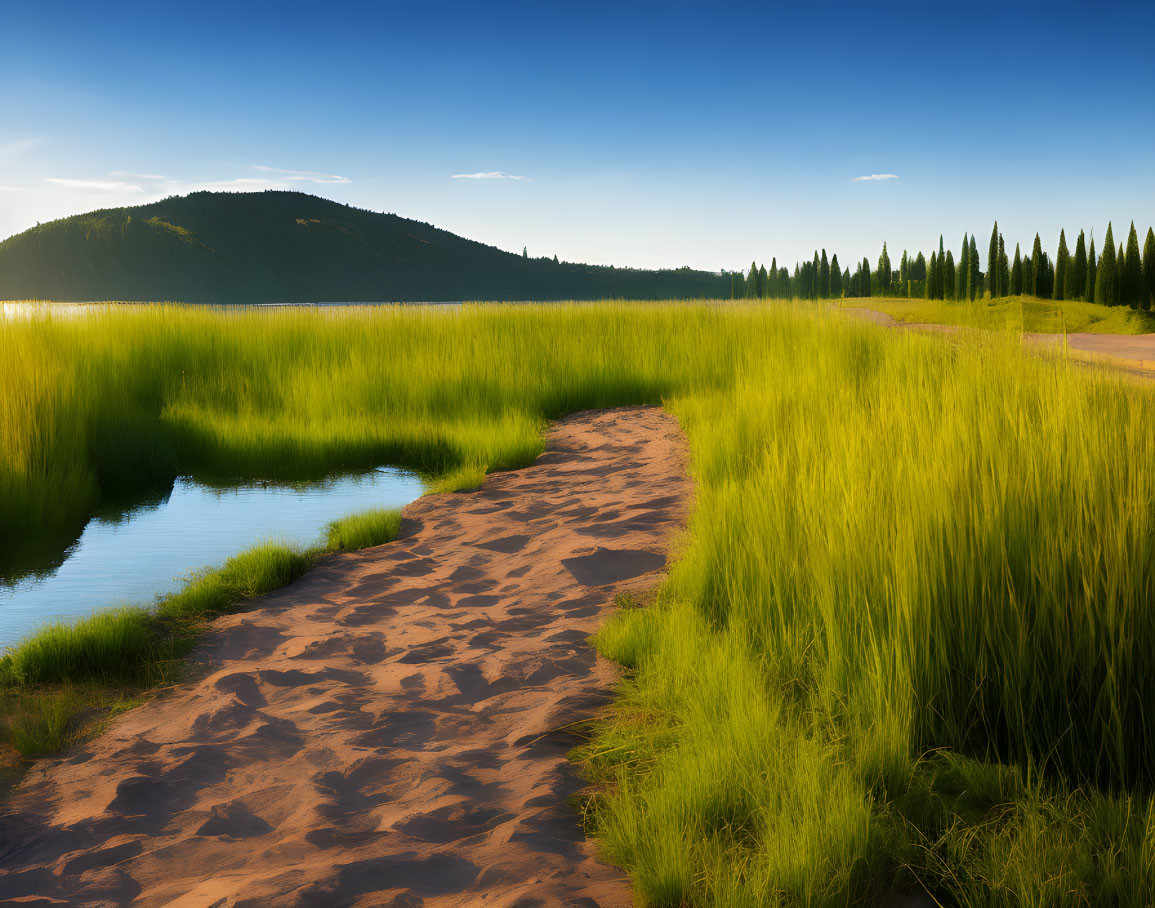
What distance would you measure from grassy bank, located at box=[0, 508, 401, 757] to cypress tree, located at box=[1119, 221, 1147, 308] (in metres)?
25.5

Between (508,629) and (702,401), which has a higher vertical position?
(702,401)

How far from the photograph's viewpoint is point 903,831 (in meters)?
1.71

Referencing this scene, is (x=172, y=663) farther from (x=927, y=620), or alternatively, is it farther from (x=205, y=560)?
(x=927, y=620)

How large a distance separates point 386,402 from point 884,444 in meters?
6.15

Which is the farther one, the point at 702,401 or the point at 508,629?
the point at 702,401

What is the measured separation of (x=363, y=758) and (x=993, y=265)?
100ft

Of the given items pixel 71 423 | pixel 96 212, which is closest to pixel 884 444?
A: pixel 71 423

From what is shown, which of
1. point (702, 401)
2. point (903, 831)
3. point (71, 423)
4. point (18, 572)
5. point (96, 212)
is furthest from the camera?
point (96, 212)

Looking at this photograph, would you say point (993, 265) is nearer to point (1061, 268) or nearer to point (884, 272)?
point (1061, 268)

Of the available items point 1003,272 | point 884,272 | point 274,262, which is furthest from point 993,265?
point 274,262

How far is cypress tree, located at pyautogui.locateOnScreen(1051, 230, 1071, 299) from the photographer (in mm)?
25141

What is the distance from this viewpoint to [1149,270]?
Result: 72.3ft

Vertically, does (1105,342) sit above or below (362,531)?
above

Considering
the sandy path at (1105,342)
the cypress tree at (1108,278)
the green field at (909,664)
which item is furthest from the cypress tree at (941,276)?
the green field at (909,664)
